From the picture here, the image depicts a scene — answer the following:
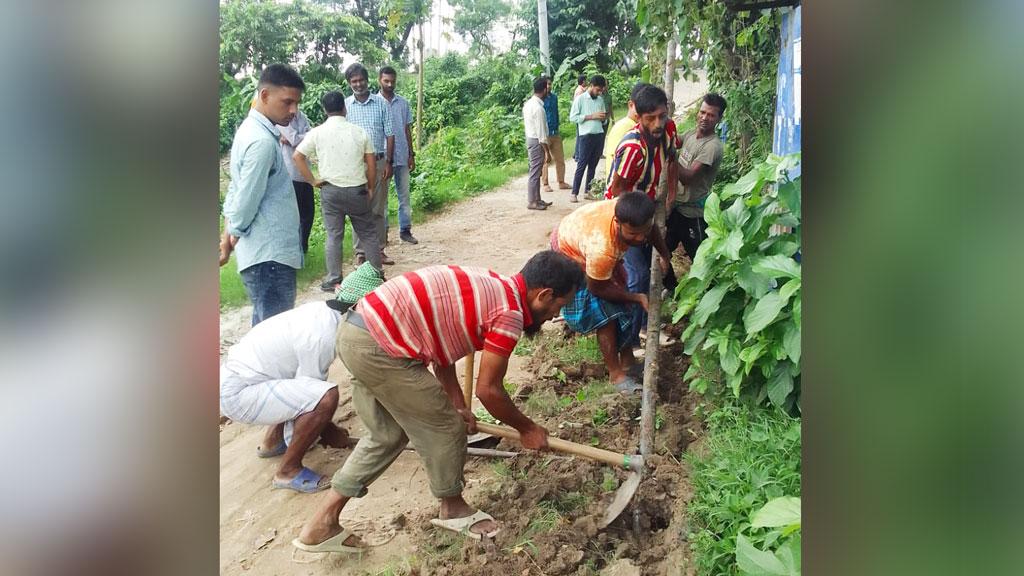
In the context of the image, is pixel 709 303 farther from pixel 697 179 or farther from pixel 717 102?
pixel 717 102

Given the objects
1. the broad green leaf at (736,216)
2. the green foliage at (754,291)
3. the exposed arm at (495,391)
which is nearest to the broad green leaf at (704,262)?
the green foliage at (754,291)

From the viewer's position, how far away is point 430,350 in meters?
3.00

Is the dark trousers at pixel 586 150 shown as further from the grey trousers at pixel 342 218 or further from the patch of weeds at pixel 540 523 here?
the patch of weeds at pixel 540 523

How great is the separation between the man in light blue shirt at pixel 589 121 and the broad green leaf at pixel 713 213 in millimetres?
6217

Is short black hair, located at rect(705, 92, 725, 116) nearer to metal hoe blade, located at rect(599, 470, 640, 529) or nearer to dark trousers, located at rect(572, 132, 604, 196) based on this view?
metal hoe blade, located at rect(599, 470, 640, 529)

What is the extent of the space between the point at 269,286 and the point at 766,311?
270cm

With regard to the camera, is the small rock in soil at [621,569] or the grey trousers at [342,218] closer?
the small rock in soil at [621,569]

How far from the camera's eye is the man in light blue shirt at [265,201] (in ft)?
12.5

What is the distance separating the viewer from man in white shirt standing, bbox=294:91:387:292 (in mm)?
5934

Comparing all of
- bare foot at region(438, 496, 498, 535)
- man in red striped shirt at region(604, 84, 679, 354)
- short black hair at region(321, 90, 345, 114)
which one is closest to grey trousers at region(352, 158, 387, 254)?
short black hair at region(321, 90, 345, 114)
